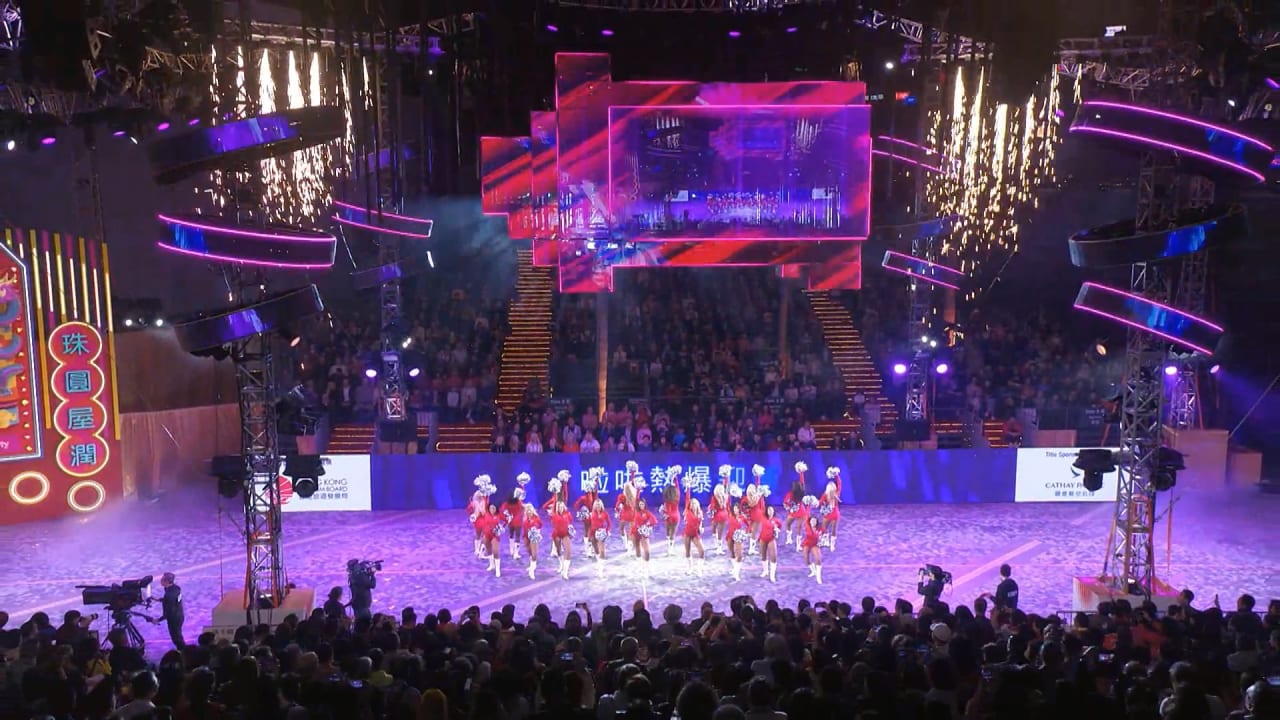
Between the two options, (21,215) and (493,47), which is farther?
(493,47)

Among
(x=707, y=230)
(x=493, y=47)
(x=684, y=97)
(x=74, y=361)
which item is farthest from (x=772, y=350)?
(x=74, y=361)

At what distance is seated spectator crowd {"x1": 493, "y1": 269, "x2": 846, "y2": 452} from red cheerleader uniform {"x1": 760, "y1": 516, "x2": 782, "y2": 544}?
194 inches

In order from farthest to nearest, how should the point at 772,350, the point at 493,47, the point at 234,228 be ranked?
the point at 772,350 < the point at 493,47 < the point at 234,228

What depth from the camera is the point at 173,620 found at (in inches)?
504

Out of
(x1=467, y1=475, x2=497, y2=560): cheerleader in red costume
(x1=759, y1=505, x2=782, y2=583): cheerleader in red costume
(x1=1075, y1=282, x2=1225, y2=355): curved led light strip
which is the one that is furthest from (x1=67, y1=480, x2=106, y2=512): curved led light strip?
(x1=1075, y1=282, x2=1225, y2=355): curved led light strip

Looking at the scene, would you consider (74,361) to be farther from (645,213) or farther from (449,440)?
(645,213)

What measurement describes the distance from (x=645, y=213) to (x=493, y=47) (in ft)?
20.7

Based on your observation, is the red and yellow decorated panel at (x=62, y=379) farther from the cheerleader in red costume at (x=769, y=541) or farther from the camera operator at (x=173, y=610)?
the cheerleader in red costume at (x=769, y=541)

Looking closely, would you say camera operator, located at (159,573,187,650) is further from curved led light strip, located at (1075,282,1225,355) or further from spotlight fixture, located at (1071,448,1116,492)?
curved led light strip, located at (1075,282,1225,355)

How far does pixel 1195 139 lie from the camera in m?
12.6

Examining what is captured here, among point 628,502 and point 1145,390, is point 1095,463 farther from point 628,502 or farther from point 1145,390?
point 628,502

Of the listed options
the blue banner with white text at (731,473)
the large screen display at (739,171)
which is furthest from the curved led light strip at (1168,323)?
the large screen display at (739,171)

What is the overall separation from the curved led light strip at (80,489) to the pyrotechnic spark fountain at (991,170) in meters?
18.6

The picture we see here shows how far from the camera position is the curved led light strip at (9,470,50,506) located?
63.7 feet
